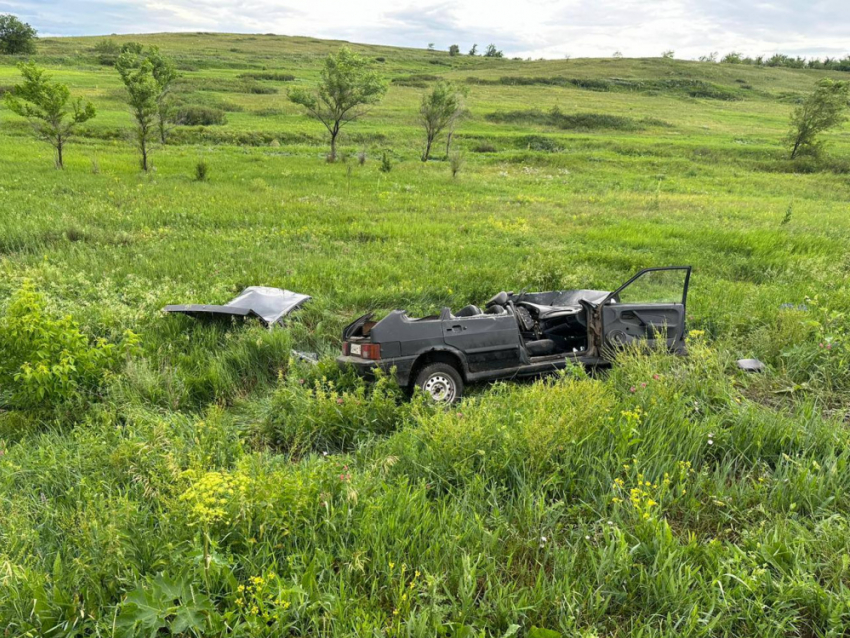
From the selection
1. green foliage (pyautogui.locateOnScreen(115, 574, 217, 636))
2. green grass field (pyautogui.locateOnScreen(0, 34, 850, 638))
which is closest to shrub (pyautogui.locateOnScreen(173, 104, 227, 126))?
green grass field (pyautogui.locateOnScreen(0, 34, 850, 638))

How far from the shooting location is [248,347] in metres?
6.25

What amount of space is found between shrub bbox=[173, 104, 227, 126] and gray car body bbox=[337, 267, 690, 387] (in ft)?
123

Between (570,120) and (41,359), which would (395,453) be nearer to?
(41,359)

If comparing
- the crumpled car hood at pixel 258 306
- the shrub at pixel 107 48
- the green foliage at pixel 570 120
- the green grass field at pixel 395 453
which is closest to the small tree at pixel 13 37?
the shrub at pixel 107 48

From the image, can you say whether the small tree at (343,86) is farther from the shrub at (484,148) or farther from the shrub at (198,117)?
the shrub at (198,117)

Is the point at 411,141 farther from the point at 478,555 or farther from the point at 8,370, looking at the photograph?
the point at 478,555

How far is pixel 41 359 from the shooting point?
4879mm

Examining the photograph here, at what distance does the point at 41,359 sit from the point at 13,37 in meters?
94.0

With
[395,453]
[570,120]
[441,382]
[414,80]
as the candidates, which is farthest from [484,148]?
A: [414,80]

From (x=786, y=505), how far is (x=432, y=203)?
14.8m

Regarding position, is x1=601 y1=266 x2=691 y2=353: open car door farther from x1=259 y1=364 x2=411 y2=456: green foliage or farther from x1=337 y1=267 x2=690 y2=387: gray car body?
x1=259 y1=364 x2=411 y2=456: green foliage

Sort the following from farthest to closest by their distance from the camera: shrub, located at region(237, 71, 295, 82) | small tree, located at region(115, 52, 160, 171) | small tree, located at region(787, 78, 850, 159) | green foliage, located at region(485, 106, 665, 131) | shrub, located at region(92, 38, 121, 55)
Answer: shrub, located at region(92, 38, 121, 55) → shrub, located at region(237, 71, 295, 82) → green foliage, located at region(485, 106, 665, 131) → small tree, located at region(787, 78, 850, 159) → small tree, located at region(115, 52, 160, 171)

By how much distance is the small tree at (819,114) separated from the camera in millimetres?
33125

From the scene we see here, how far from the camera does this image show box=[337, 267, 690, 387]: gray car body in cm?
506
